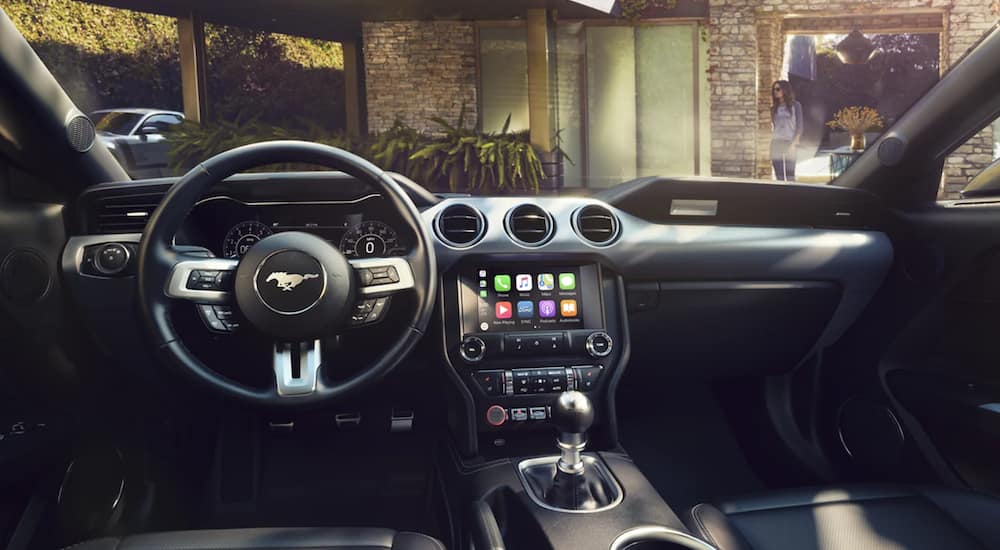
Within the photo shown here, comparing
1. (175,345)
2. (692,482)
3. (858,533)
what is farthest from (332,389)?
(692,482)

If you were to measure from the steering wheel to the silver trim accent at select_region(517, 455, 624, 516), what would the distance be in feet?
1.40

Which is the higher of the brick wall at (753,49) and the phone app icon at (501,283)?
the brick wall at (753,49)

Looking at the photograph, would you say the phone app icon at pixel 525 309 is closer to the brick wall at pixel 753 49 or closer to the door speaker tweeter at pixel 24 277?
the door speaker tweeter at pixel 24 277

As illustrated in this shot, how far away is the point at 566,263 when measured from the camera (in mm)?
1916

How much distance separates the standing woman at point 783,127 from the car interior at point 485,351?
8234mm

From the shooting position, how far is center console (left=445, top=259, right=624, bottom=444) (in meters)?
1.83

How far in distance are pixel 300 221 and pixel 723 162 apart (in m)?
9.06

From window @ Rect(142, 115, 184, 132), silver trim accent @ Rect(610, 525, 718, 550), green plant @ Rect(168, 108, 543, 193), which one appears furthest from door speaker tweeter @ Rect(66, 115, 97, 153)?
green plant @ Rect(168, 108, 543, 193)

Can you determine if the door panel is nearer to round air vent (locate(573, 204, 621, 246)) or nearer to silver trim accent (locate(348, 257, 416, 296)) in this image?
round air vent (locate(573, 204, 621, 246))

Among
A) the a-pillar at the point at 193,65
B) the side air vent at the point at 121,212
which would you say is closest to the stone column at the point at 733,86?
the a-pillar at the point at 193,65

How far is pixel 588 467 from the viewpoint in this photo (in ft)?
5.48

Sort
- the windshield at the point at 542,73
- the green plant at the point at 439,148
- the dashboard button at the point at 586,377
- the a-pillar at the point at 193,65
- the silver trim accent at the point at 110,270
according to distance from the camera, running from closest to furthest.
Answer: the silver trim accent at the point at 110,270
the dashboard button at the point at 586,377
the green plant at the point at 439,148
the a-pillar at the point at 193,65
the windshield at the point at 542,73

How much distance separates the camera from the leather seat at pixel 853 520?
1.63m

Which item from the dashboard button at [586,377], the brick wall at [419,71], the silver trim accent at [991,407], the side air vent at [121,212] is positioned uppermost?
Result: the brick wall at [419,71]
